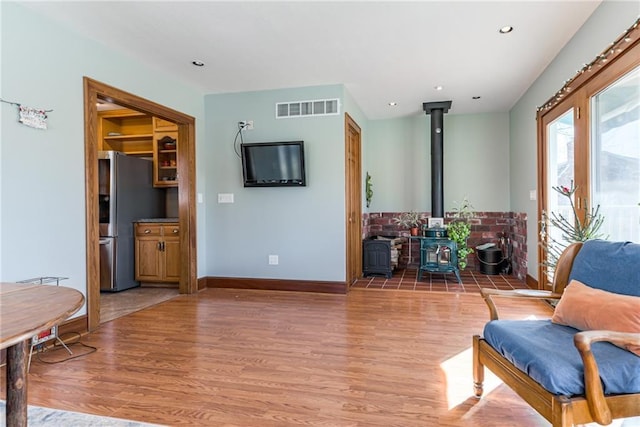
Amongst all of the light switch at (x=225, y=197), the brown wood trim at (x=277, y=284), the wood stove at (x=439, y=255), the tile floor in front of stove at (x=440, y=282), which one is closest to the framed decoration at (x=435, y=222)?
the wood stove at (x=439, y=255)

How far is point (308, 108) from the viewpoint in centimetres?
442

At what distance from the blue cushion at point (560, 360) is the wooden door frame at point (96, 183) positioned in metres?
3.15

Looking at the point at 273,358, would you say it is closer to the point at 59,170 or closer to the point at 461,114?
the point at 59,170

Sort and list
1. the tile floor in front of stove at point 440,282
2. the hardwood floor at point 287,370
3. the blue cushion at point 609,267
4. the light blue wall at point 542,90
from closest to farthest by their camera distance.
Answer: the blue cushion at point 609,267
the hardwood floor at point 287,370
the light blue wall at point 542,90
the tile floor in front of stove at point 440,282

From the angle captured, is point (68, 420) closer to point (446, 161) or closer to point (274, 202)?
point (274, 202)

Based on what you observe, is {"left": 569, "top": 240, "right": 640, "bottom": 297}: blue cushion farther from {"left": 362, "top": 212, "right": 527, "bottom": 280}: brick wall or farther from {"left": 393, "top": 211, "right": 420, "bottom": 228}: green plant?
{"left": 393, "top": 211, "right": 420, "bottom": 228}: green plant

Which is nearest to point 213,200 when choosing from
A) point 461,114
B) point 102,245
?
point 102,245

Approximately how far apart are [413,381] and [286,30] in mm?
2789

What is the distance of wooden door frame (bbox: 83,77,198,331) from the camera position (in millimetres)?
3064

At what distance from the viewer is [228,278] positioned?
4.71m

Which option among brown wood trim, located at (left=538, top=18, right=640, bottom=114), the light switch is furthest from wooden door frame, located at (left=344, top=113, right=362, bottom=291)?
brown wood trim, located at (left=538, top=18, right=640, bottom=114)

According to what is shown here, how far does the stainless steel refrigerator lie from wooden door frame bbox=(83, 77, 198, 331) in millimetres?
762

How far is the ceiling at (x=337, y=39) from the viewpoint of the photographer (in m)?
2.65

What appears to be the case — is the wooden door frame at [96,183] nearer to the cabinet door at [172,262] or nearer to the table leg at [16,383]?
the cabinet door at [172,262]
